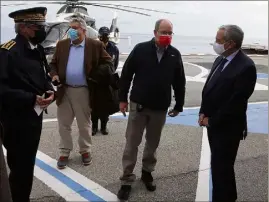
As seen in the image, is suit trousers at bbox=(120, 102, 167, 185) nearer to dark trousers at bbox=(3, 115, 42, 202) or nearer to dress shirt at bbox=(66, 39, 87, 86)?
dress shirt at bbox=(66, 39, 87, 86)

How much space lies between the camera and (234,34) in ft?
11.1

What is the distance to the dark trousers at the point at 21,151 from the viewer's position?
10.4 feet

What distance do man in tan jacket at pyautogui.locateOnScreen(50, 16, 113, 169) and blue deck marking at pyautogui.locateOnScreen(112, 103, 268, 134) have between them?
3.08 m

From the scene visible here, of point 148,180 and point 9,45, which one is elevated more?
point 9,45

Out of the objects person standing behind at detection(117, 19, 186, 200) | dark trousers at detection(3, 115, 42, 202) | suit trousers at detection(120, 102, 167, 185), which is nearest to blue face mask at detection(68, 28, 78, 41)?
person standing behind at detection(117, 19, 186, 200)

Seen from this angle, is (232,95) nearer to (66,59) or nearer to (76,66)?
(76,66)

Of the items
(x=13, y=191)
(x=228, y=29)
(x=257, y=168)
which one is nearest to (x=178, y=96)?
(x=228, y=29)

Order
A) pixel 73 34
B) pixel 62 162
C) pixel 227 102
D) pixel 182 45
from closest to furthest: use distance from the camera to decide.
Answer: pixel 227 102
pixel 73 34
pixel 62 162
pixel 182 45

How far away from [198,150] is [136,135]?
6.84 feet

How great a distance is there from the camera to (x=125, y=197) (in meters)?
3.92

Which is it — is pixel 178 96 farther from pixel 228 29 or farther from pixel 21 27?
pixel 21 27

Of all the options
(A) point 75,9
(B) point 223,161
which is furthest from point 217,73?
(A) point 75,9

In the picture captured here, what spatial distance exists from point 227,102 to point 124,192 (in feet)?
5.26

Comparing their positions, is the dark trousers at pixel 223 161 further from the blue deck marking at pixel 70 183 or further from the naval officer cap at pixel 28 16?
the naval officer cap at pixel 28 16
